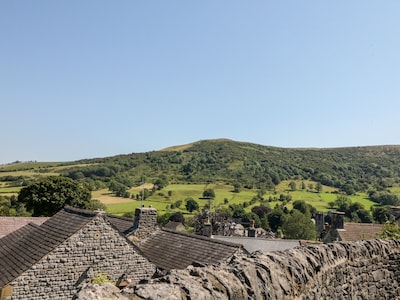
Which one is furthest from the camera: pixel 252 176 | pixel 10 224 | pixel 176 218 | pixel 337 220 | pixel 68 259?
pixel 252 176

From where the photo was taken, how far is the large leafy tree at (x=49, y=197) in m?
46.7

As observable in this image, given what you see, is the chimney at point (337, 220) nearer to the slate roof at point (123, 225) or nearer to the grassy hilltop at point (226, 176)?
the slate roof at point (123, 225)

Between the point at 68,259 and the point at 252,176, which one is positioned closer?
the point at 68,259

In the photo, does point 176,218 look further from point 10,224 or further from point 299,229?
point 10,224

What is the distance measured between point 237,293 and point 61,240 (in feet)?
32.2

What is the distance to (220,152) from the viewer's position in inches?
7702

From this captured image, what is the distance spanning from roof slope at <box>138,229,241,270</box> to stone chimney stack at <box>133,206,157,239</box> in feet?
1.10

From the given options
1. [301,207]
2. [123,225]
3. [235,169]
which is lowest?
[301,207]

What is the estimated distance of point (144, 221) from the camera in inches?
712

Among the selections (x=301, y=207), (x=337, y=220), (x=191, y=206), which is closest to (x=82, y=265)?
(x=337, y=220)

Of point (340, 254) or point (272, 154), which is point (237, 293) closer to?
point (340, 254)

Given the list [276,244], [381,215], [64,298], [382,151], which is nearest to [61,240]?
[64,298]

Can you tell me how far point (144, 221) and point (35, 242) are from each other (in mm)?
5889

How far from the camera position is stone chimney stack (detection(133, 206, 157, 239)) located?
1772 cm
